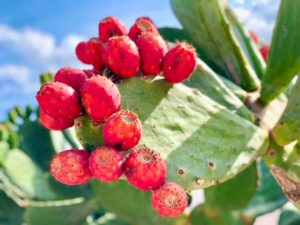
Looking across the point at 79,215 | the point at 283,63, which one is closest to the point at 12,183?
the point at 79,215

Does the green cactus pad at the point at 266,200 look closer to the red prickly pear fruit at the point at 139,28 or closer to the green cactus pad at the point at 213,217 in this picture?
the green cactus pad at the point at 213,217

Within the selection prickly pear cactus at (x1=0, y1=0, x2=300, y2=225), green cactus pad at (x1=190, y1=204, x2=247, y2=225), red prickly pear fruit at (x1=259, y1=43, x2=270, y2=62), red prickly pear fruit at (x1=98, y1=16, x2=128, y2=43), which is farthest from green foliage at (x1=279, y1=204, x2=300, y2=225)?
red prickly pear fruit at (x1=98, y1=16, x2=128, y2=43)

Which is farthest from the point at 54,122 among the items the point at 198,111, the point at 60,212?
the point at 60,212

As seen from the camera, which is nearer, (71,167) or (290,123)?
(71,167)

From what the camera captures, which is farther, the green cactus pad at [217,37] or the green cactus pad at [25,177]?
the green cactus pad at [25,177]

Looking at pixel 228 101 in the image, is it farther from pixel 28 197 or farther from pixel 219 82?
pixel 28 197

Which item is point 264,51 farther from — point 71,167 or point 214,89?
point 71,167

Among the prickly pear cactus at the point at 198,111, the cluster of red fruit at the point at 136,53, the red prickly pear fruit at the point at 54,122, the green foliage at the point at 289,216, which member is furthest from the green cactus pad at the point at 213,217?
the red prickly pear fruit at the point at 54,122

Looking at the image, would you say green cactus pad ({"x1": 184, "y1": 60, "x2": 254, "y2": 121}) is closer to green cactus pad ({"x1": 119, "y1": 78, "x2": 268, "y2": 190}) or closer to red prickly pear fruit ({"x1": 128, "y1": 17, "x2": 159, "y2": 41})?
green cactus pad ({"x1": 119, "y1": 78, "x2": 268, "y2": 190})
